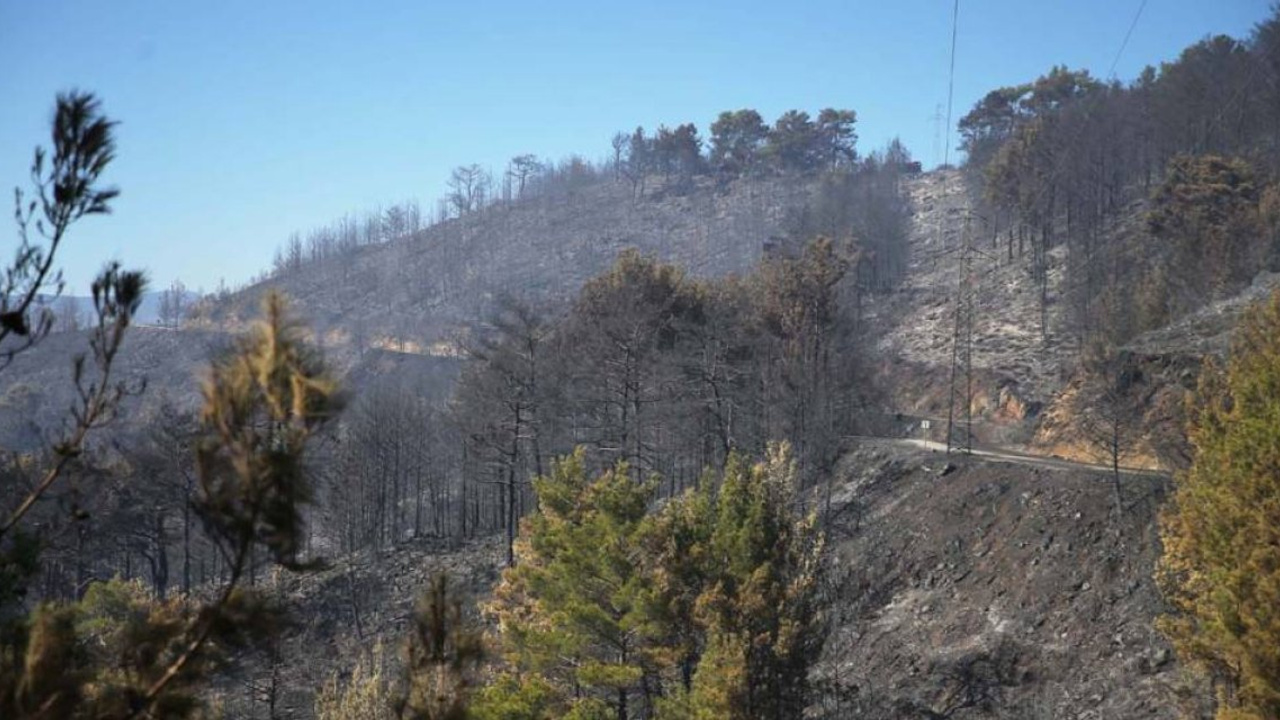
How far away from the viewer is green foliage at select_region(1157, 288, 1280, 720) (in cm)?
1295

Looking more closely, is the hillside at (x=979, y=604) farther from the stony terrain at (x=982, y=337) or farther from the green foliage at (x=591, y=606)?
the stony terrain at (x=982, y=337)

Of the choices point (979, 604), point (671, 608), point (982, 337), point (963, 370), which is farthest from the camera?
point (982, 337)

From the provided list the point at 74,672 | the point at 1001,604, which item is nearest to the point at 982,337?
the point at 1001,604

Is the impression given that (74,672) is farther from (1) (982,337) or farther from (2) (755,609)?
(1) (982,337)

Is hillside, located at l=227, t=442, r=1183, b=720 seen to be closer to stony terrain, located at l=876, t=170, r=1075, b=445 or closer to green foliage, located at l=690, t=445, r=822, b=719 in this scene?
green foliage, located at l=690, t=445, r=822, b=719

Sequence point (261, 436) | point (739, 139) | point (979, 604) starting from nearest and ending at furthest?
point (261, 436)
point (979, 604)
point (739, 139)

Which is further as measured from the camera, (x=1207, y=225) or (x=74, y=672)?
(x=1207, y=225)

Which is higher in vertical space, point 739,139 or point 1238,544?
point 739,139

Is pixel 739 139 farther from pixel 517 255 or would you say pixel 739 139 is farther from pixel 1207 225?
pixel 1207 225

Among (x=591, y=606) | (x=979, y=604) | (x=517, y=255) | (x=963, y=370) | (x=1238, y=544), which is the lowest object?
(x=979, y=604)

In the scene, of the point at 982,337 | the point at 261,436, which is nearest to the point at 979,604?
the point at 261,436

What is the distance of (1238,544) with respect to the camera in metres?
13.6

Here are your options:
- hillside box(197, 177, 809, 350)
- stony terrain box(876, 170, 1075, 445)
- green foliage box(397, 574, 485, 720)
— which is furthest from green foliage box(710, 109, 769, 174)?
Result: green foliage box(397, 574, 485, 720)

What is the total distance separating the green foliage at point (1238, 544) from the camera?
1295 cm
